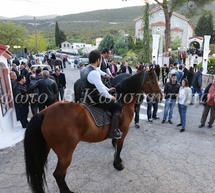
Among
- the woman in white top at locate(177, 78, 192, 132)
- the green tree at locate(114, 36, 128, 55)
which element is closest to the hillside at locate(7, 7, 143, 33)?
the green tree at locate(114, 36, 128, 55)

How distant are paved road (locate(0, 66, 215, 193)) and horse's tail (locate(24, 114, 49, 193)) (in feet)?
2.12

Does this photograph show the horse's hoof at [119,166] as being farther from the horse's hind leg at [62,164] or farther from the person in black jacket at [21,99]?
the person in black jacket at [21,99]

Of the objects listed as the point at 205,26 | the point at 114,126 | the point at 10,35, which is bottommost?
the point at 114,126

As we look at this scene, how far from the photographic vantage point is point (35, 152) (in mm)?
3404

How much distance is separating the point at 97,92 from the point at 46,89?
351 centimetres

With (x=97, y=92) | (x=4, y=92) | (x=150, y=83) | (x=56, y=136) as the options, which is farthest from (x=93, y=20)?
(x=56, y=136)

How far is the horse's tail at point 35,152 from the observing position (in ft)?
10.9

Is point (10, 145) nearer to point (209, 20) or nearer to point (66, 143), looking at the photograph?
point (66, 143)

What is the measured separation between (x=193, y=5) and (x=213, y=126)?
2097 centimetres

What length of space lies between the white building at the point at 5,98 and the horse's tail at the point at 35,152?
3390 millimetres

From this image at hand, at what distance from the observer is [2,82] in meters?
6.86

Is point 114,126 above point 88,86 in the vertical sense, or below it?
below

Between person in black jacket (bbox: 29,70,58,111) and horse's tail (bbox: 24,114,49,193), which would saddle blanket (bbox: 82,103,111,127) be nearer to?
horse's tail (bbox: 24,114,49,193)

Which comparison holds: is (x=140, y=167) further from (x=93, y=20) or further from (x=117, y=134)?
(x=93, y=20)
